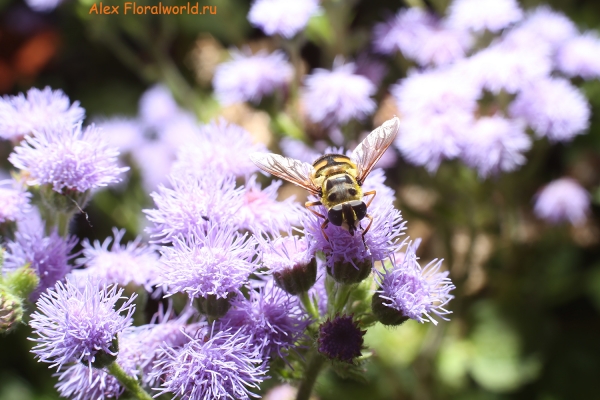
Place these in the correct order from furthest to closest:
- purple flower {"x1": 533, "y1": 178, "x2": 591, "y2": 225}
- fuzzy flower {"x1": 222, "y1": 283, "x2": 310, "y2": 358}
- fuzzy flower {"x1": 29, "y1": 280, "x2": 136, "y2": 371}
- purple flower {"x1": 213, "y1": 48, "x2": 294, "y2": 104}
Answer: purple flower {"x1": 533, "y1": 178, "x2": 591, "y2": 225}, purple flower {"x1": 213, "y1": 48, "x2": 294, "y2": 104}, fuzzy flower {"x1": 222, "y1": 283, "x2": 310, "y2": 358}, fuzzy flower {"x1": 29, "y1": 280, "x2": 136, "y2": 371}

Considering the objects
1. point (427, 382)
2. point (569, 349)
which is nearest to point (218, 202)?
point (427, 382)

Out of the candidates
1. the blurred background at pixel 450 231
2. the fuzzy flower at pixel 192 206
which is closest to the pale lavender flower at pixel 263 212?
the fuzzy flower at pixel 192 206

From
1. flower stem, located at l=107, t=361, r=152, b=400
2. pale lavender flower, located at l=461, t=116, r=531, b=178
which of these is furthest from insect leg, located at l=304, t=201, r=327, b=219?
pale lavender flower, located at l=461, t=116, r=531, b=178

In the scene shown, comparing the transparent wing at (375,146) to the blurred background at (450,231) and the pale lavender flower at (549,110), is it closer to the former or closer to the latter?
the blurred background at (450,231)

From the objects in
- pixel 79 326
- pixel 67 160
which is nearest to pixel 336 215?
pixel 79 326

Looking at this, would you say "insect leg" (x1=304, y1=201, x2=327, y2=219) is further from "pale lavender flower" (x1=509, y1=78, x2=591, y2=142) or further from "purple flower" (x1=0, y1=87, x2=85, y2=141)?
"pale lavender flower" (x1=509, y1=78, x2=591, y2=142)

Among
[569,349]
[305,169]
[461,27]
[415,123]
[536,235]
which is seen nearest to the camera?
[305,169]

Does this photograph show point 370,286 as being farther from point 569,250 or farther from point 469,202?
point 569,250
